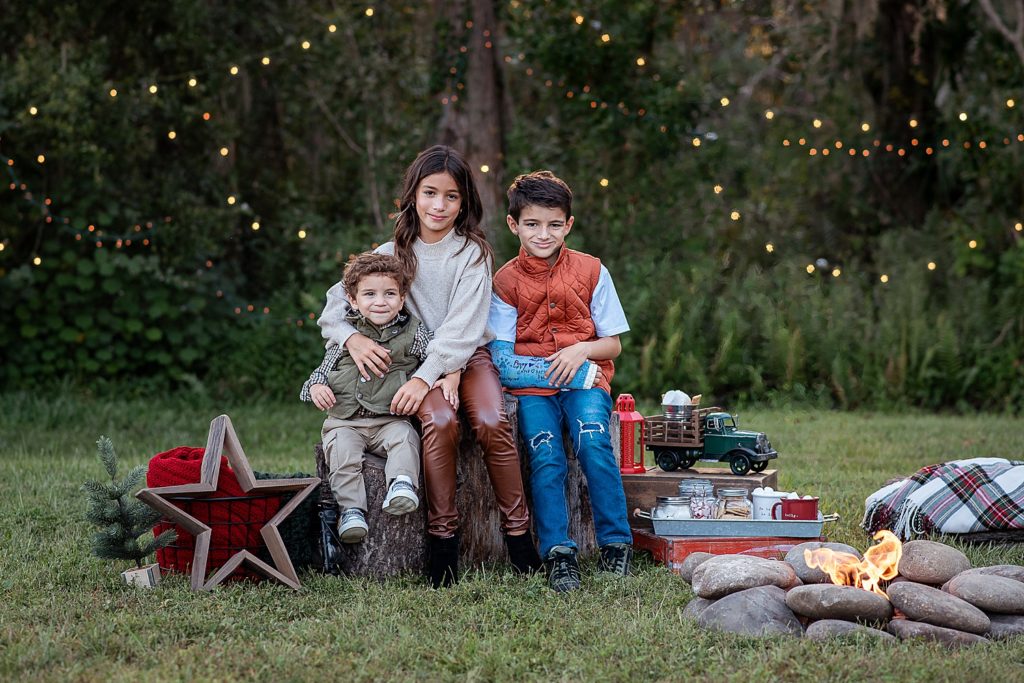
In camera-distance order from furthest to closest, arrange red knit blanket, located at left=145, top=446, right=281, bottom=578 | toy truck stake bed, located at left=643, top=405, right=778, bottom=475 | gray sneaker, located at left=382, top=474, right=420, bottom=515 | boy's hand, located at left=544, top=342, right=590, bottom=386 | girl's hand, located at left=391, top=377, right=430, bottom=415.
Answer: toy truck stake bed, located at left=643, top=405, right=778, bottom=475 → boy's hand, located at left=544, top=342, right=590, bottom=386 → girl's hand, located at left=391, top=377, right=430, bottom=415 → red knit blanket, located at left=145, top=446, right=281, bottom=578 → gray sneaker, located at left=382, top=474, right=420, bottom=515

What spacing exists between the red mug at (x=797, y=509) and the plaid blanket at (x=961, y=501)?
0.62m

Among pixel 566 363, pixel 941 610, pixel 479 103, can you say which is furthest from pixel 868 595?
pixel 479 103

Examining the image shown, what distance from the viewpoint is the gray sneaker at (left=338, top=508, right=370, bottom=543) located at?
4352 millimetres

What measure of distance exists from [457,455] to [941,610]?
1.87 meters

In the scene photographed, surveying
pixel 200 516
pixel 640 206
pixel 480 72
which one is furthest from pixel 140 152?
pixel 200 516

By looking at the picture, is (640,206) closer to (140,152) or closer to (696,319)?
(696,319)

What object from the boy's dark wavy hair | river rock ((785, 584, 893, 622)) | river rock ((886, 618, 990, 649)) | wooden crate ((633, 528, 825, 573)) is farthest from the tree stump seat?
river rock ((886, 618, 990, 649))

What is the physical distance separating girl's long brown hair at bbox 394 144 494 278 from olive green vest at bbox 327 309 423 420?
0.94ft

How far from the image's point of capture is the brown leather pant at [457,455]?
4.51 m

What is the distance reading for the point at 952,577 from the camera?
13.1 feet

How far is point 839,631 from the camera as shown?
3.68m

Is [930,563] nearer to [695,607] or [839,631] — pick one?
[839,631]

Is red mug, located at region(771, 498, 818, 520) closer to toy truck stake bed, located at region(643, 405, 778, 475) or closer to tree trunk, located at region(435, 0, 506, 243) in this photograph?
toy truck stake bed, located at region(643, 405, 778, 475)

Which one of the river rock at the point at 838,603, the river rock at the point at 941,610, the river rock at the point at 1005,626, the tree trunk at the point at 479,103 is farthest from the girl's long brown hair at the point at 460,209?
the tree trunk at the point at 479,103
